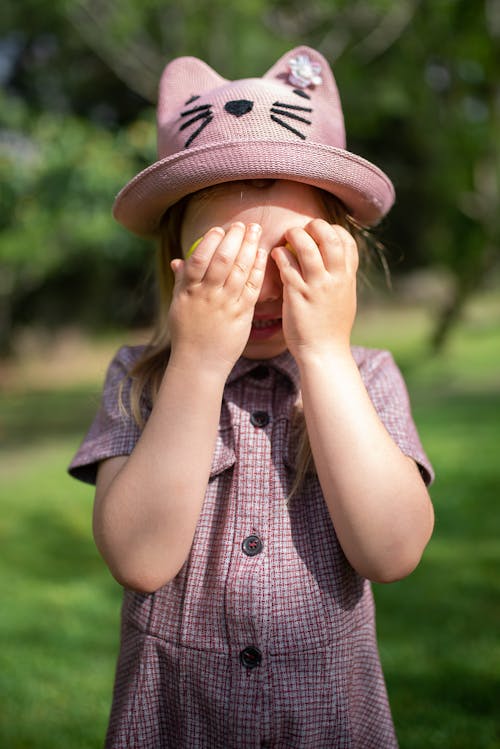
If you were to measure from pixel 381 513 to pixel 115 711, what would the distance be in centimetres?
74

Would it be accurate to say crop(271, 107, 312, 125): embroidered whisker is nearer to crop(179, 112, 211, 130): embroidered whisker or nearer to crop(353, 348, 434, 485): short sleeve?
crop(179, 112, 211, 130): embroidered whisker

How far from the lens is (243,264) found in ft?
4.90

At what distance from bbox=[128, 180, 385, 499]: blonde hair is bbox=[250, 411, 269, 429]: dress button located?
2.3 inches

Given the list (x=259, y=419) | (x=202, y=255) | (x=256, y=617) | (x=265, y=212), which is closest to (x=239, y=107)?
(x=265, y=212)

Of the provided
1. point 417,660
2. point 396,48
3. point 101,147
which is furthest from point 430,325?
point 417,660

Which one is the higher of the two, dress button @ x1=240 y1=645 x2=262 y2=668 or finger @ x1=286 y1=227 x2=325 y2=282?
finger @ x1=286 y1=227 x2=325 y2=282

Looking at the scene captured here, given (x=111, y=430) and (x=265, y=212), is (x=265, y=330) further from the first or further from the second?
(x=111, y=430)

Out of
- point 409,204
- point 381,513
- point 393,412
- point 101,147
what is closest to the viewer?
point 381,513

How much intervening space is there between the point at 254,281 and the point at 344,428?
1.06ft

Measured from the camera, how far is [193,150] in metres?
1.54

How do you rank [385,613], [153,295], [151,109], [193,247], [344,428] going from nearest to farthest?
1. [344,428]
2. [193,247]
3. [385,613]
4. [153,295]
5. [151,109]

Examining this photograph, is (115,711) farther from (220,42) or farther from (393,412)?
(220,42)

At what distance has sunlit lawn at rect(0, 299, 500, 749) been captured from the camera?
109 inches

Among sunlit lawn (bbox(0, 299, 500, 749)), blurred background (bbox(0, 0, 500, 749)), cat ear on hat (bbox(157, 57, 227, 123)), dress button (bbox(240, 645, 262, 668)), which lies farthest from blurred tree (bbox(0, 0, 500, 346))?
dress button (bbox(240, 645, 262, 668))
